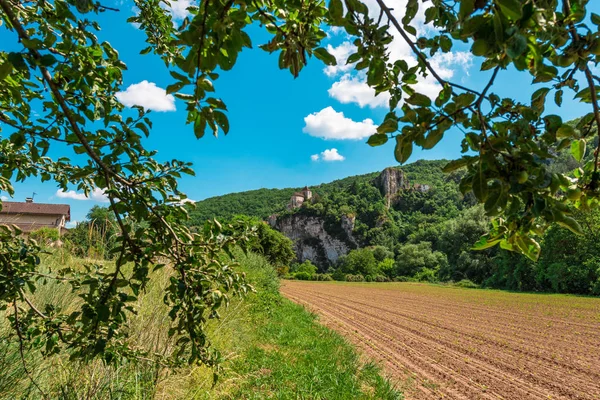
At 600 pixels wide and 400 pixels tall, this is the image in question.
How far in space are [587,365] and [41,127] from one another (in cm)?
1267

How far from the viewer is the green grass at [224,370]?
2.93 metres

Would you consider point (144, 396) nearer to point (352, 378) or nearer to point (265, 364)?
point (265, 364)

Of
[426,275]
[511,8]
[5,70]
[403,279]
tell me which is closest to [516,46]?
[511,8]

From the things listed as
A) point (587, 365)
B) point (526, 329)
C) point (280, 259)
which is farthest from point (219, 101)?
point (280, 259)

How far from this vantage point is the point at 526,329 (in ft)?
45.7

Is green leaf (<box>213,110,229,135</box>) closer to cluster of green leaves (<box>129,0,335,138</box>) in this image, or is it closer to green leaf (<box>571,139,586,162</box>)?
cluster of green leaves (<box>129,0,335,138</box>)

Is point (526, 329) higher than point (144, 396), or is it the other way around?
point (144, 396)

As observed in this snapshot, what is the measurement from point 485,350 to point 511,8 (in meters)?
12.8

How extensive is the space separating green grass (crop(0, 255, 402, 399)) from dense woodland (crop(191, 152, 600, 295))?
5.35 ft

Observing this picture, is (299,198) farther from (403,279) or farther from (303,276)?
(403,279)

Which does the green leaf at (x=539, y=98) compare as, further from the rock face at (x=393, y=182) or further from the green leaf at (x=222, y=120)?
the rock face at (x=393, y=182)

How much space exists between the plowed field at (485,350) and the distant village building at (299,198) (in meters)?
100

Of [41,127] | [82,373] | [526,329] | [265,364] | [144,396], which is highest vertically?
[41,127]

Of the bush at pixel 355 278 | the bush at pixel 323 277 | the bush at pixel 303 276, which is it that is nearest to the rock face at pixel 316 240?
the bush at pixel 303 276
